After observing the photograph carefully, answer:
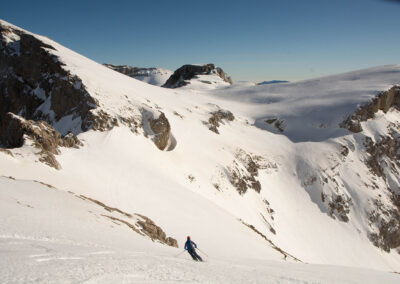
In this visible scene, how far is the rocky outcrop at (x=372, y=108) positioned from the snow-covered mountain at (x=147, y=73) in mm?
101703

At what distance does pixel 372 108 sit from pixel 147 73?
121510 mm

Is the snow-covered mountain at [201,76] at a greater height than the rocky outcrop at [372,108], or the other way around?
the snow-covered mountain at [201,76]

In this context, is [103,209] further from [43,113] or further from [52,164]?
[43,113]

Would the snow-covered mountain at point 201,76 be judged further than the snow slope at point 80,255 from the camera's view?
Yes

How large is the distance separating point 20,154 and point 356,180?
46.7 m

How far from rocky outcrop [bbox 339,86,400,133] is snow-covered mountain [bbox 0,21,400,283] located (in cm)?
23

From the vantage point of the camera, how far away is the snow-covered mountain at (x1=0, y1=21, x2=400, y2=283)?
9258mm

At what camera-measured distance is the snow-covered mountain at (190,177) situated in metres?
9.26

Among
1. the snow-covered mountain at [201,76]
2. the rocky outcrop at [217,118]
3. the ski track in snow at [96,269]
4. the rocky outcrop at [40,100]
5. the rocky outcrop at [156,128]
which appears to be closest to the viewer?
the ski track in snow at [96,269]

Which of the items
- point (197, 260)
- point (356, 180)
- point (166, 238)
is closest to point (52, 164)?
point (166, 238)

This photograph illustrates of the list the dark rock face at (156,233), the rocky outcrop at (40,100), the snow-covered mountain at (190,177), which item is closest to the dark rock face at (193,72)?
the snow-covered mountain at (190,177)

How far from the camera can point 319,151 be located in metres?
48.5

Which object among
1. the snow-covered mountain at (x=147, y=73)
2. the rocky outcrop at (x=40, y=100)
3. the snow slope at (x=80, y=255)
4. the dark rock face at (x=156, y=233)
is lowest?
the dark rock face at (x=156, y=233)

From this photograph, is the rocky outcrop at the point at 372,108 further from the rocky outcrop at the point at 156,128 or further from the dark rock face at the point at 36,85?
the dark rock face at the point at 36,85
